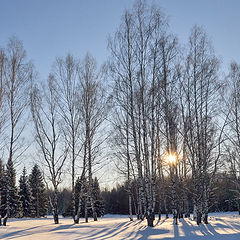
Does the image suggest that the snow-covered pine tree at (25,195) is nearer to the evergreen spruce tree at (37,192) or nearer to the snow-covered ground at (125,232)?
the evergreen spruce tree at (37,192)

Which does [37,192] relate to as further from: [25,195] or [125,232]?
[125,232]

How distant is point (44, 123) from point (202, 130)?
9337 millimetres

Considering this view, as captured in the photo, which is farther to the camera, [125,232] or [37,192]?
[37,192]

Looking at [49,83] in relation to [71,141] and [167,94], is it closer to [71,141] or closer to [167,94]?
[71,141]

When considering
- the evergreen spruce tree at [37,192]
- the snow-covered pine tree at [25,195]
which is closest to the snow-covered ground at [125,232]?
the snow-covered pine tree at [25,195]

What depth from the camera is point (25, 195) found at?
36219mm

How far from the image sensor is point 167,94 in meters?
15.0

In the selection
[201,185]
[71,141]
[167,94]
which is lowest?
[201,185]

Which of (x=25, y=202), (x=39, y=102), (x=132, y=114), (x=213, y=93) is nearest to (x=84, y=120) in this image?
(x=39, y=102)

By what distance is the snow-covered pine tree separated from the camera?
35531 mm

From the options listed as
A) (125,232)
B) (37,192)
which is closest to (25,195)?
(37,192)

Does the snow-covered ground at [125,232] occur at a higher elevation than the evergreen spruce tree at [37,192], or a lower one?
lower

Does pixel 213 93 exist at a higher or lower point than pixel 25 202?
higher

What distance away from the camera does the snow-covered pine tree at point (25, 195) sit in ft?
117
